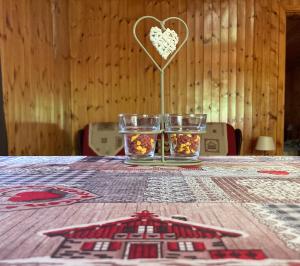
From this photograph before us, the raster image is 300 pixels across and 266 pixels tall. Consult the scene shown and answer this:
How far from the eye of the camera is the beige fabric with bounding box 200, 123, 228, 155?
314cm

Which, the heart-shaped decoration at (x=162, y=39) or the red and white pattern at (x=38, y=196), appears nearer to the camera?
the red and white pattern at (x=38, y=196)

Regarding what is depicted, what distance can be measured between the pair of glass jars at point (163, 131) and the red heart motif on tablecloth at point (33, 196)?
469mm

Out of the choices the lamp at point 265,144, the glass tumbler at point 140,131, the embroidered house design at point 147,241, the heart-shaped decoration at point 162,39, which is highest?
the heart-shaped decoration at point 162,39

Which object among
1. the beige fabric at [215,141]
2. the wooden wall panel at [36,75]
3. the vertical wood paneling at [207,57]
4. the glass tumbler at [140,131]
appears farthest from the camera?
the vertical wood paneling at [207,57]

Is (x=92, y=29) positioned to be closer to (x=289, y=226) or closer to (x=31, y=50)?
(x=31, y=50)

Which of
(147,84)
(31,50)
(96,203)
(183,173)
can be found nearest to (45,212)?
(96,203)

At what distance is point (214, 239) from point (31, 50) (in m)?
2.46

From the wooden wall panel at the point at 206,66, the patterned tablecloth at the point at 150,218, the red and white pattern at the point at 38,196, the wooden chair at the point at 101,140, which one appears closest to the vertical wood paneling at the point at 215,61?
the wooden wall panel at the point at 206,66

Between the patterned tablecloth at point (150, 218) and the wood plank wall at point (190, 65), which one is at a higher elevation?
the wood plank wall at point (190, 65)

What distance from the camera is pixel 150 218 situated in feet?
1.82

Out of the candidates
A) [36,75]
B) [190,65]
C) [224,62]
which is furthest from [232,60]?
[36,75]

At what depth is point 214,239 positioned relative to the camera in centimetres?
46

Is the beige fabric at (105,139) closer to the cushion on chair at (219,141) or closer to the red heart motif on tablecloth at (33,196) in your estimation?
the cushion on chair at (219,141)

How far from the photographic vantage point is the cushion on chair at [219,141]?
3.15 meters
